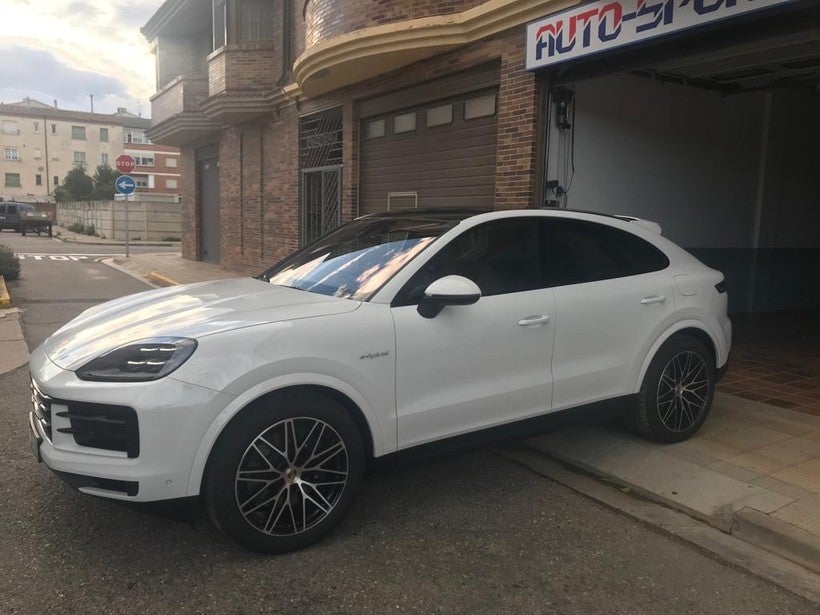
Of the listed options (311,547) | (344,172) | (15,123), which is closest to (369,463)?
(311,547)

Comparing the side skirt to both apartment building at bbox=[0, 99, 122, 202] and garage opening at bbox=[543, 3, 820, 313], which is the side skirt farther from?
apartment building at bbox=[0, 99, 122, 202]

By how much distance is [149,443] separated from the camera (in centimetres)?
283

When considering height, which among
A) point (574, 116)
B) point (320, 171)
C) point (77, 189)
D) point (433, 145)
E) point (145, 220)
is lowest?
point (145, 220)

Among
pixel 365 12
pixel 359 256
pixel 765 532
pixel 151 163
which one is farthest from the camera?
pixel 151 163

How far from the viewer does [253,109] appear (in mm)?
14375

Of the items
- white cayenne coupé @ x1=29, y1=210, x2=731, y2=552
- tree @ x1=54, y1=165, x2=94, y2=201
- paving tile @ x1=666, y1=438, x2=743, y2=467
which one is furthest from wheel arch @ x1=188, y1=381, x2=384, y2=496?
tree @ x1=54, y1=165, x2=94, y2=201

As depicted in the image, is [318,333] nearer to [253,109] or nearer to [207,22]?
[253,109]

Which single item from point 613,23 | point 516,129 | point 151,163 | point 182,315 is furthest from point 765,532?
point 151,163

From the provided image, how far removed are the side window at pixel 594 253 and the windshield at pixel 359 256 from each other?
2.35 ft

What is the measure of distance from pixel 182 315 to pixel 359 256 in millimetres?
1113

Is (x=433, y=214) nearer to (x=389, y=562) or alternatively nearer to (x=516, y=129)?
(x=389, y=562)

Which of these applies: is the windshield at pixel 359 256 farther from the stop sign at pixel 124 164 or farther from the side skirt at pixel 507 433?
the stop sign at pixel 124 164

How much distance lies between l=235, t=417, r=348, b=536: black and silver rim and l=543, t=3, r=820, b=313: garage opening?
4898 millimetres

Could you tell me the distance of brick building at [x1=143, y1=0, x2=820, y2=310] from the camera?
263 inches
